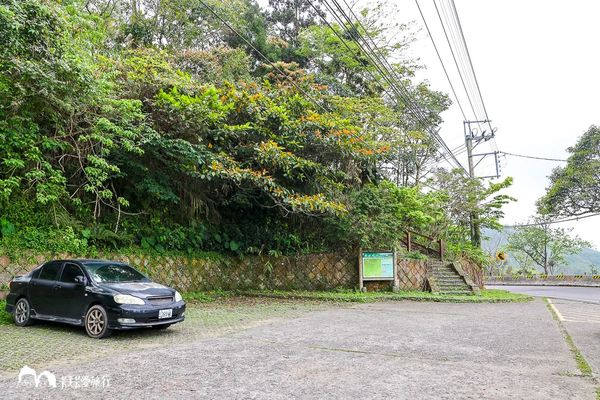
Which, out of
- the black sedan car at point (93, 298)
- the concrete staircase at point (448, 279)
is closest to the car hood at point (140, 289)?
the black sedan car at point (93, 298)

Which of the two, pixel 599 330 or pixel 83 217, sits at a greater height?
pixel 83 217

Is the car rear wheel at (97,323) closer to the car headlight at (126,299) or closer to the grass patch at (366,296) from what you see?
the car headlight at (126,299)

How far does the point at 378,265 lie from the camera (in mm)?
15664

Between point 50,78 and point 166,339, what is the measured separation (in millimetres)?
5730

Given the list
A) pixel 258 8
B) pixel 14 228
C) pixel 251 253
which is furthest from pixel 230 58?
pixel 14 228

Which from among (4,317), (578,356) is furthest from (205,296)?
(578,356)

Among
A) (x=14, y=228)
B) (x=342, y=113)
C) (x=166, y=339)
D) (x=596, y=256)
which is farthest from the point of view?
(x=596, y=256)

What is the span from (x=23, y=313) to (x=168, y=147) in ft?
Result: 16.5

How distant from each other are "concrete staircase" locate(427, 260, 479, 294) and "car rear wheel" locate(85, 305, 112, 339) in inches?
495

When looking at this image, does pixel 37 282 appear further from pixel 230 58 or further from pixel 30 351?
pixel 230 58

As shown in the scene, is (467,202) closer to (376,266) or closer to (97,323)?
(376,266)

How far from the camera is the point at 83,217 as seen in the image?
11.5 m

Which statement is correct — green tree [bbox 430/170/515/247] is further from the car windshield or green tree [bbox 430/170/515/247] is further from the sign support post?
the car windshield

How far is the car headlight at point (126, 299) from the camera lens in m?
6.94
